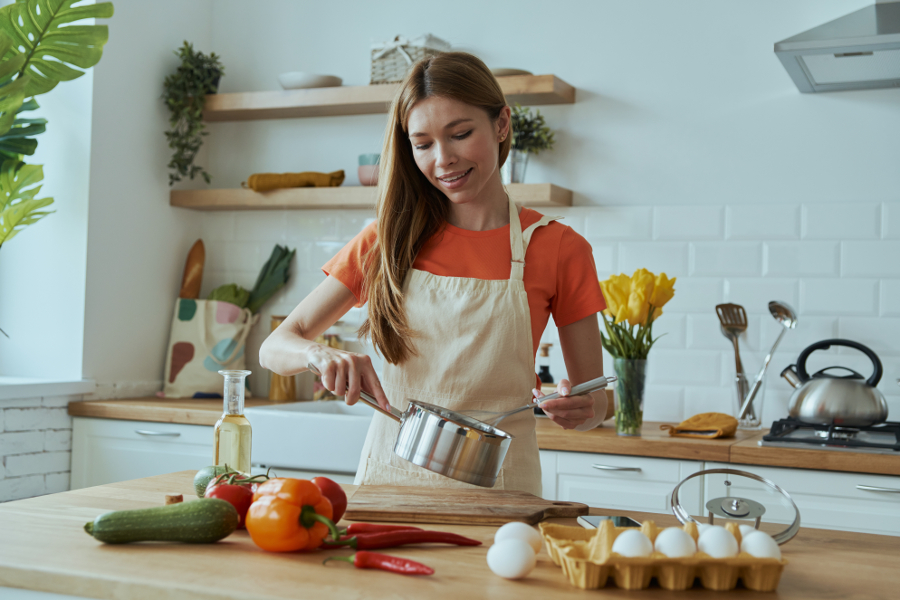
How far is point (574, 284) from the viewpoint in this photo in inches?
64.1

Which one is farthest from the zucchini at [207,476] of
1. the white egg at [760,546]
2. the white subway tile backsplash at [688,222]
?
the white subway tile backsplash at [688,222]

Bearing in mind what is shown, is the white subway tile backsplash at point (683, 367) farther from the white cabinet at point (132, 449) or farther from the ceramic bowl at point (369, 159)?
the white cabinet at point (132, 449)

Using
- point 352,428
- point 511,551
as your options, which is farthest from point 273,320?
point 511,551

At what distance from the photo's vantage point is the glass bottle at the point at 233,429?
1298mm

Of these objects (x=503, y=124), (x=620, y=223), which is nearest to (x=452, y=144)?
(x=503, y=124)

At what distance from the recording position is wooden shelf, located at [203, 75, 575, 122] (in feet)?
9.50

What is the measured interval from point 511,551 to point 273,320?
2.46 m

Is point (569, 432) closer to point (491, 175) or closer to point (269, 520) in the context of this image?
point (491, 175)

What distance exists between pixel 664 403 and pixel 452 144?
5.60ft

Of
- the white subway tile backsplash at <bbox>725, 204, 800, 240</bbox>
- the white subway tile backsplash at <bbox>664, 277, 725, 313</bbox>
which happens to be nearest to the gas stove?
the white subway tile backsplash at <bbox>664, 277, 725, 313</bbox>

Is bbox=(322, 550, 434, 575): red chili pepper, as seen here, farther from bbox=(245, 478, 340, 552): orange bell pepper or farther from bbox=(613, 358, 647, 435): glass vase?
bbox=(613, 358, 647, 435): glass vase

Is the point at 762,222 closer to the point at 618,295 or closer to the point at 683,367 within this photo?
the point at 683,367

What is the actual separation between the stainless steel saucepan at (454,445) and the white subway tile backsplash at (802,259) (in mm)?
1874

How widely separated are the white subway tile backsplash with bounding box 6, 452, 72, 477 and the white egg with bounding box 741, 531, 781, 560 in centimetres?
249
